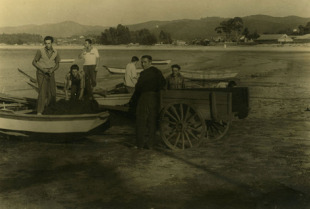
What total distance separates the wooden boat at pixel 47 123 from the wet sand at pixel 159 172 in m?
0.26

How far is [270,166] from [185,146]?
1.46 meters

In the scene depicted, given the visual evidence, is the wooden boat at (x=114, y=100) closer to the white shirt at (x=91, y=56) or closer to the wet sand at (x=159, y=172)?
the wet sand at (x=159, y=172)

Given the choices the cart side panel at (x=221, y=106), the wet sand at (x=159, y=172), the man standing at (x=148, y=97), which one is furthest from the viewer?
the man standing at (x=148, y=97)

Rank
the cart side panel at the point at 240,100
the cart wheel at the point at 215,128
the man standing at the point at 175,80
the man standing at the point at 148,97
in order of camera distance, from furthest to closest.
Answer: the man standing at the point at 175,80 → the cart wheel at the point at 215,128 → the cart side panel at the point at 240,100 → the man standing at the point at 148,97

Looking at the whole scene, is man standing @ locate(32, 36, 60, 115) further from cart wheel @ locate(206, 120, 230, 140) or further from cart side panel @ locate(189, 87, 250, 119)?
cart side panel @ locate(189, 87, 250, 119)

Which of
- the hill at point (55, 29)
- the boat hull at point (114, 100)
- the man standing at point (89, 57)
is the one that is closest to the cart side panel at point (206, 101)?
the boat hull at point (114, 100)

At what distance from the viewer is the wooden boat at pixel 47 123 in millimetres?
6703

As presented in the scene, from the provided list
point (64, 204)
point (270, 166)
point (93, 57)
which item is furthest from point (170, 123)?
point (93, 57)

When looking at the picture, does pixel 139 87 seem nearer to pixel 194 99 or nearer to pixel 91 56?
pixel 194 99

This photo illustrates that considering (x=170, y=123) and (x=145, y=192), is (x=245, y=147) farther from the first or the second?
(x=145, y=192)

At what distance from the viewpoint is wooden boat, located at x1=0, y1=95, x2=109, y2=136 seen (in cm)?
670

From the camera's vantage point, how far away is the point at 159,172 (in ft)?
18.4

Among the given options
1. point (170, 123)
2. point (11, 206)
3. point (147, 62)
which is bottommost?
point (11, 206)

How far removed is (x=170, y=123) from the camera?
666cm
